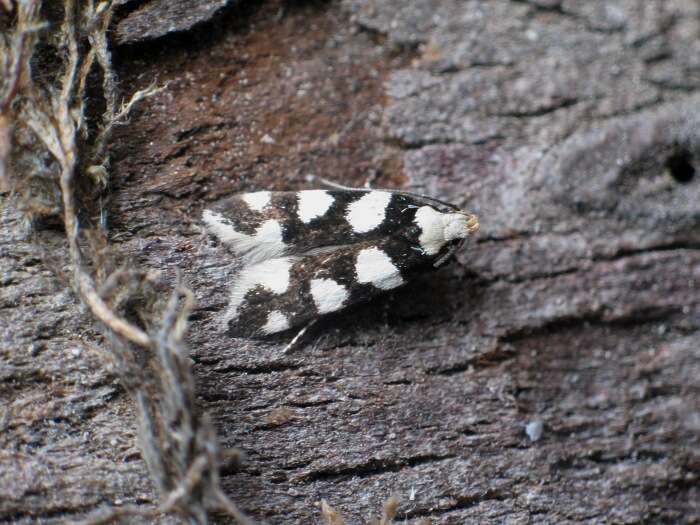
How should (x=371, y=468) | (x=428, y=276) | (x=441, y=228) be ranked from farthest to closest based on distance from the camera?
(x=428, y=276) → (x=441, y=228) → (x=371, y=468)

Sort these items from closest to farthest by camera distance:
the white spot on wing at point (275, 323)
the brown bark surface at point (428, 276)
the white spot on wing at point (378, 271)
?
the brown bark surface at point (428, 276)
the white spot on wing at point (275, 323)
the white spot on wing at point (378, 271)

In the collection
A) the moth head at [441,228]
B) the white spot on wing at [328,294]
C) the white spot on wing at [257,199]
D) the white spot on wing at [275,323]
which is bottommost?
the white spot on wing at [275,323]

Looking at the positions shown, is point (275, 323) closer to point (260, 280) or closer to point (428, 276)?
point (260, 280)

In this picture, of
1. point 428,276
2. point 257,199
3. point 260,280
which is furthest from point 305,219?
point 428,276

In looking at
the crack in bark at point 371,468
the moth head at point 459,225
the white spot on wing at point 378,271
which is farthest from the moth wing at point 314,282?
the crack in bark at point 371,468

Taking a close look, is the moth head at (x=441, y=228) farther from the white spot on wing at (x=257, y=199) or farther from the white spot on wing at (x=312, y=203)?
the white spot on wing at (x=257, y=199)

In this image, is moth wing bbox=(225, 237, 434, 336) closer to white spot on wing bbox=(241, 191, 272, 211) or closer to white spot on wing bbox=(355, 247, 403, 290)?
white spot on wing bbox=(355, 247, 403, 290)
